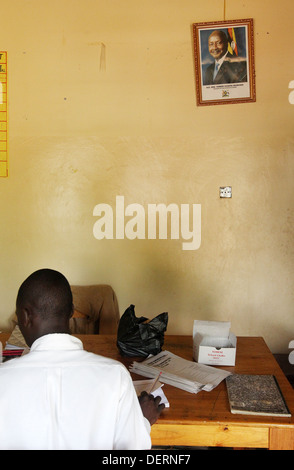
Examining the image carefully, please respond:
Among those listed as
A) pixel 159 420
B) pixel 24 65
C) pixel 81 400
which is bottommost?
pixel 159 420

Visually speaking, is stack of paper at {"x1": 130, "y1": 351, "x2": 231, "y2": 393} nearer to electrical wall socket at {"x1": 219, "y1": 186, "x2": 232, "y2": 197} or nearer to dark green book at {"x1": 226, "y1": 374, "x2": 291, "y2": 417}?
dark green book at {"x1": 226, "y1": 374, "x2": 291, "y2": 417}

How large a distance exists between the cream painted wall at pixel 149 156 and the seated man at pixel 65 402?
8.15ft

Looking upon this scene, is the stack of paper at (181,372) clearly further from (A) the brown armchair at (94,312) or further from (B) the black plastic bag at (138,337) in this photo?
(A) the brown armchair at (94,312)

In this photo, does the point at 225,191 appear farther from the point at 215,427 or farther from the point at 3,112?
the point at 215,427

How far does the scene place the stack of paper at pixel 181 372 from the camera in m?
1.81

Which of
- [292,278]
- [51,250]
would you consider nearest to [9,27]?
[51,250]

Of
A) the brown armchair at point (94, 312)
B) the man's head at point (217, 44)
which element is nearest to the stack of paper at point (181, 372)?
the brown armchair at point (94, 312)

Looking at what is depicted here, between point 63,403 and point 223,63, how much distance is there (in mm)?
3095

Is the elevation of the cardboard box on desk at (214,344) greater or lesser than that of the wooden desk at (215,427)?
greater

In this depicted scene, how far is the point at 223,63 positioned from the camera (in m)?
3.51

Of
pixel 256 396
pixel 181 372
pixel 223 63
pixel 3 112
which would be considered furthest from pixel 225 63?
pixel 256 396

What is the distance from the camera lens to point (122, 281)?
12.2 feet
